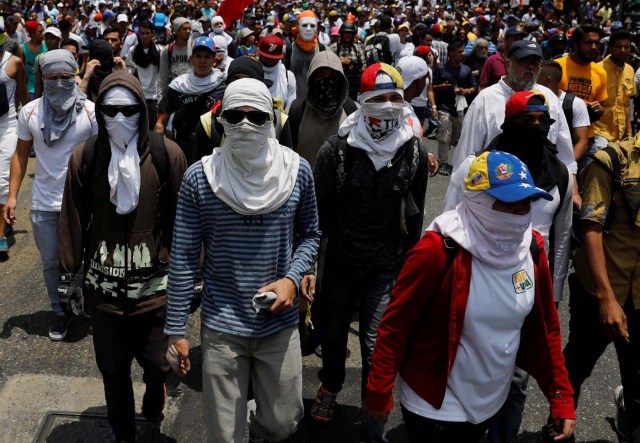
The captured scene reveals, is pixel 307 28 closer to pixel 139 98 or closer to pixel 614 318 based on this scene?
pixel 139 98

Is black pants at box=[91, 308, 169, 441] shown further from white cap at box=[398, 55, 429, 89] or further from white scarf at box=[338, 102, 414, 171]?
white cap at box=[398, 55, 429, 89]

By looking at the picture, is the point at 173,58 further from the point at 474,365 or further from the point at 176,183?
the point at 474,365

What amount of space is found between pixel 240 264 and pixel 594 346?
207cm

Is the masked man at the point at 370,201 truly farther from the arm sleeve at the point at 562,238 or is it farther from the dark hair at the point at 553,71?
the dark hair at the point at 553,71

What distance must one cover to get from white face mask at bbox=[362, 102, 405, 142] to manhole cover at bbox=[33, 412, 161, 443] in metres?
2.09

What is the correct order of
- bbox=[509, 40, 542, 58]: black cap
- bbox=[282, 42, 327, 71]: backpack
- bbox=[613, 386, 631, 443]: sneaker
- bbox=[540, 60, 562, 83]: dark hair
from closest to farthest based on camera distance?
bbox=[613, 386, 631, 443]: sneaker, bbox=[509, 40, 542, 58]: black cap, bbox=[540, 60, 562, 83]: dark hair, bbox=[282, 42, 327, 71]: backpack

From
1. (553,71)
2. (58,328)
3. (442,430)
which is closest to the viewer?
(442,430)

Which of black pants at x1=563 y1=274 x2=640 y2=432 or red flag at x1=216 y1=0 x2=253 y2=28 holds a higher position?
red flag at x1=216 y1=0 x2=253 y2=28

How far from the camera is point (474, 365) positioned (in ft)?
8.86

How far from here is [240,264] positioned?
2984 millimetres

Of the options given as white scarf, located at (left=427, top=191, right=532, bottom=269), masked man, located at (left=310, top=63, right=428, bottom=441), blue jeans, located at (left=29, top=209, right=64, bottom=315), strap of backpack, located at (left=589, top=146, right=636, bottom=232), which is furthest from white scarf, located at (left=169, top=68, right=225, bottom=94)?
white scarf, located at (left=427, top=191, right=532, bottom=269)

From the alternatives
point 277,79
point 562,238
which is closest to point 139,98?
point 562,238

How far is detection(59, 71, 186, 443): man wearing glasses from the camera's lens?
3.54 m

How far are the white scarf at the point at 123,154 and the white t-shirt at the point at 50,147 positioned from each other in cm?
139
